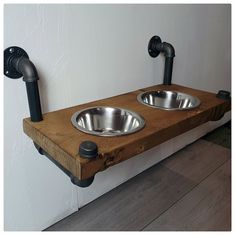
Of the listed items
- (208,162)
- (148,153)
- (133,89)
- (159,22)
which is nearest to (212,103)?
(133,89)

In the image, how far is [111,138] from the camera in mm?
783

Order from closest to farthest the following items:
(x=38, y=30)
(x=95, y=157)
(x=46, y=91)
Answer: (x=95, y=157) → (x=38, y=30) → (x=46, y=91)

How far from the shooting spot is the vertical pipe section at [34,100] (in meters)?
0.84

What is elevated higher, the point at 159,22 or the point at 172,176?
the point at 159,22

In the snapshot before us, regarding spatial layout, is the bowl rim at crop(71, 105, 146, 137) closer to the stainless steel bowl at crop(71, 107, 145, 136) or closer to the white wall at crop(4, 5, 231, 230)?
the stainless steel bowl at crop(71, 107, 145, 136)

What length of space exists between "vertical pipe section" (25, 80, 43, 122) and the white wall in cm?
10

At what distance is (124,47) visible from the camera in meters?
1.25

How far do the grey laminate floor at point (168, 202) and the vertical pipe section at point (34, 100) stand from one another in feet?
2.20

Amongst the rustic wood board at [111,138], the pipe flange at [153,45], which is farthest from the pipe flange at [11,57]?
the pipe flange at [153,45]

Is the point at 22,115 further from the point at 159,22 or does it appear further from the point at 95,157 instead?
the point at 159,22

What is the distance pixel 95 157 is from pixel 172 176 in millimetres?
1167

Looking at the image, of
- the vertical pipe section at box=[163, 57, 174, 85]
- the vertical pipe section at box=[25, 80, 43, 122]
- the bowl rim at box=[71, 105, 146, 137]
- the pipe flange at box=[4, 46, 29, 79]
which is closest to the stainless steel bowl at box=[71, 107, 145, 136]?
the bowl rim at box=[71, 105, 146, 137]

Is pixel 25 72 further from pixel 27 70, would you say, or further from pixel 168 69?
pixel 168 69

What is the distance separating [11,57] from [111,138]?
46 cm
